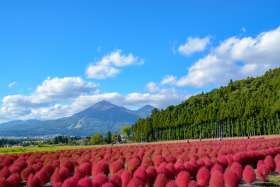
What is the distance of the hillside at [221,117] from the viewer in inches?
3713

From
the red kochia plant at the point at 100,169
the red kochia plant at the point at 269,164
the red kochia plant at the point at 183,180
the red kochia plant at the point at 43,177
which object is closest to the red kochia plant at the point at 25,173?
the red kochia plant at the point at 43,177

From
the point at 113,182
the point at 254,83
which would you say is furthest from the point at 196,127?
the point at 113,182

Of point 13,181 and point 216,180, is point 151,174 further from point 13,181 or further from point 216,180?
point 13,181

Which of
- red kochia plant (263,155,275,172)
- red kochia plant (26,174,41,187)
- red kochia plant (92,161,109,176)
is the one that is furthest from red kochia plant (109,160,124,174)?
red kochia plant (263,155,275,172)

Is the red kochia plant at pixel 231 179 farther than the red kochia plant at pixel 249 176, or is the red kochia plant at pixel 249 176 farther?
the red kochia plant at pixel 249 176

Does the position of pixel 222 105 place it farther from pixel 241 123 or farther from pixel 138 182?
pixel 138 182

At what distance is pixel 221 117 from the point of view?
10512 centimetres

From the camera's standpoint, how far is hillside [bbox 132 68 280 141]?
9431 cm

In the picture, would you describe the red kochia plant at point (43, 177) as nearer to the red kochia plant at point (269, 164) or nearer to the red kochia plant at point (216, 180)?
the red kochia plant at point (216, 180)

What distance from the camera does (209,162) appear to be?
25016mm

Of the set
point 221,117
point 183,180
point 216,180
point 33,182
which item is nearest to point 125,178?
point 183,180

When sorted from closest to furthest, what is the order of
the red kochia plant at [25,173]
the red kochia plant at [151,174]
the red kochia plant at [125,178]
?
the red kochia plant at [125,178] → the red kochia plant at [151,174] → the red kochia plant at [25,173]

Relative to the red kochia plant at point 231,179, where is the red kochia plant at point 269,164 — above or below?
above

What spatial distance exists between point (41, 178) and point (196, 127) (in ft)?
304
